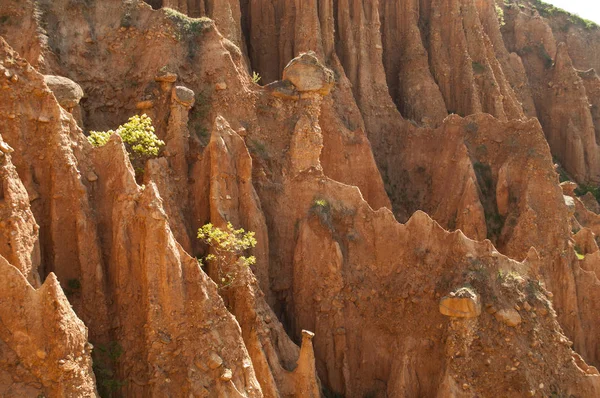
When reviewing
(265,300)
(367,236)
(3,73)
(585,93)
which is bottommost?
(265,300)

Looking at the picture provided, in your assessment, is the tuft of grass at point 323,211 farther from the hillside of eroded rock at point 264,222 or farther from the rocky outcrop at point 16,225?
the rocky outcrop at point 16,225

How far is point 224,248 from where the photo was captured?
19.3 metres

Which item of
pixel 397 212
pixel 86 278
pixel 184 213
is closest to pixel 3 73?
pixel 86 278

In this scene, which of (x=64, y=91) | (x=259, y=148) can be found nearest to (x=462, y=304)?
(x=259, y=148)

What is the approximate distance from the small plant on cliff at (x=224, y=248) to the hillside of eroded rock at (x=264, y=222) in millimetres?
72

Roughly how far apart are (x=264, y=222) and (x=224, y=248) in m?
2.59

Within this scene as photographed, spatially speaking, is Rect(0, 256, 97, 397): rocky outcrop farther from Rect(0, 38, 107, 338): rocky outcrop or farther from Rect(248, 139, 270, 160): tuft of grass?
Rect(248, 139, 270, 160): tuft of grass

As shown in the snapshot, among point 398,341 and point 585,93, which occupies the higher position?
point 585,93

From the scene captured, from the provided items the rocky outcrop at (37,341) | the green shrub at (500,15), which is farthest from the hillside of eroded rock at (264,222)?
the green shrub at (500,15)

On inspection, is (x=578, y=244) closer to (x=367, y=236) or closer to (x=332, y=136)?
(x=332, y=136)

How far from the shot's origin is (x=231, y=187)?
21141 millimetres

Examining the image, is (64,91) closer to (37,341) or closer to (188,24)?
(188,24)

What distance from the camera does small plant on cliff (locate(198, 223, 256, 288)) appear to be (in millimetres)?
19078

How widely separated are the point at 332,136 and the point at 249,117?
5619 mm
